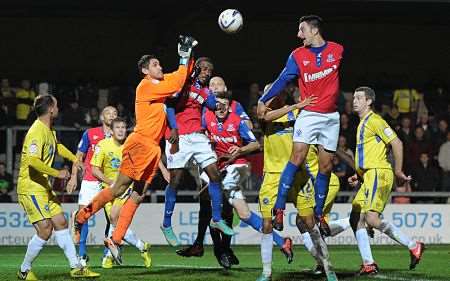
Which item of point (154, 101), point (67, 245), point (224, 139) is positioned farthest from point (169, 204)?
point (67, 245)

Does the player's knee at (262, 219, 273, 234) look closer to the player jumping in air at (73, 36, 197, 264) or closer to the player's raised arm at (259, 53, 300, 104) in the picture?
the player's raised arm at (259, 53, 300, 104)

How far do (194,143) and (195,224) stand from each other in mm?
6985

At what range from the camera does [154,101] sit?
11703 millimetres

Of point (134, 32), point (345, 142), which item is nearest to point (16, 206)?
point (345, 142)

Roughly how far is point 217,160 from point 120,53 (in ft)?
45.8

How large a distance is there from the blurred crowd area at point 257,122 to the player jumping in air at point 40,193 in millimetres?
9097

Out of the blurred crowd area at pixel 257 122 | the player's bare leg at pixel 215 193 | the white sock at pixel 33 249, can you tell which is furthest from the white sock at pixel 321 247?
the blurred crowd area at pixel 257 122

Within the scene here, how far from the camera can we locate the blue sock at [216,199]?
12.1 metres

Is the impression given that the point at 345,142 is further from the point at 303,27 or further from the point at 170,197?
the point at 303,27

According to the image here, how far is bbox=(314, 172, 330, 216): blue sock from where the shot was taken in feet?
34.7

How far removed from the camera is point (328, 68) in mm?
10336

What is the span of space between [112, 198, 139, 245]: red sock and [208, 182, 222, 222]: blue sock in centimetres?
106

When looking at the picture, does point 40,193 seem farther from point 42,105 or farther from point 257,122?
point 257,122

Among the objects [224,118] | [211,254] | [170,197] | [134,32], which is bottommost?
[211,254]
